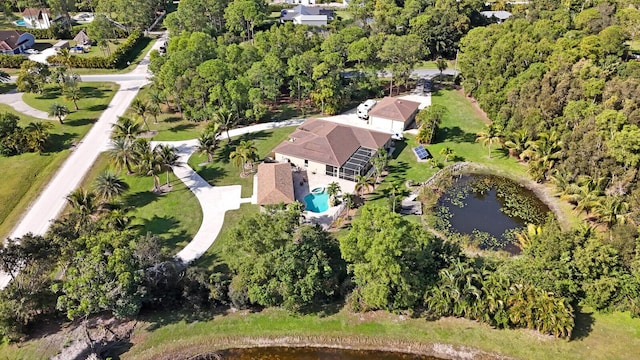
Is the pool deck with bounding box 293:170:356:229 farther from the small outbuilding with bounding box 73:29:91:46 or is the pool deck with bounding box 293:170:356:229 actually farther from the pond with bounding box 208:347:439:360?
the small outbuilding with bounding box 73:29:91:46

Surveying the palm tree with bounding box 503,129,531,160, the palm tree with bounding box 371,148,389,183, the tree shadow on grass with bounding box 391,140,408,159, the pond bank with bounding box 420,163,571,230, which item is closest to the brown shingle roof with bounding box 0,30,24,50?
the tree shadow on grass with bounding box 391,140,408,159

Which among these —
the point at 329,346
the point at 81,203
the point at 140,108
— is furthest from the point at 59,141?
the point at 329,346

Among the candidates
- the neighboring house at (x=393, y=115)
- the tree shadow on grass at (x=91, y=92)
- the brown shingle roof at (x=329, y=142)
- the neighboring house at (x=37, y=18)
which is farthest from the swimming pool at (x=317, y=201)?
the neighboring house at (x=37, y=18)

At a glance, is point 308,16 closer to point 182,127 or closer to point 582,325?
point 182,127

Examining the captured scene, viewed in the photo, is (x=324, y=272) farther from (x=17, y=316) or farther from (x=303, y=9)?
(x=303, y=9)

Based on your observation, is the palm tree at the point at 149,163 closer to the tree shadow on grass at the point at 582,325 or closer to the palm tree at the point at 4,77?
the tree shadow on grass at the point at 582,325

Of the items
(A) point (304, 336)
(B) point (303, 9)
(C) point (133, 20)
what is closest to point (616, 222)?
(A) point (304, 336)
